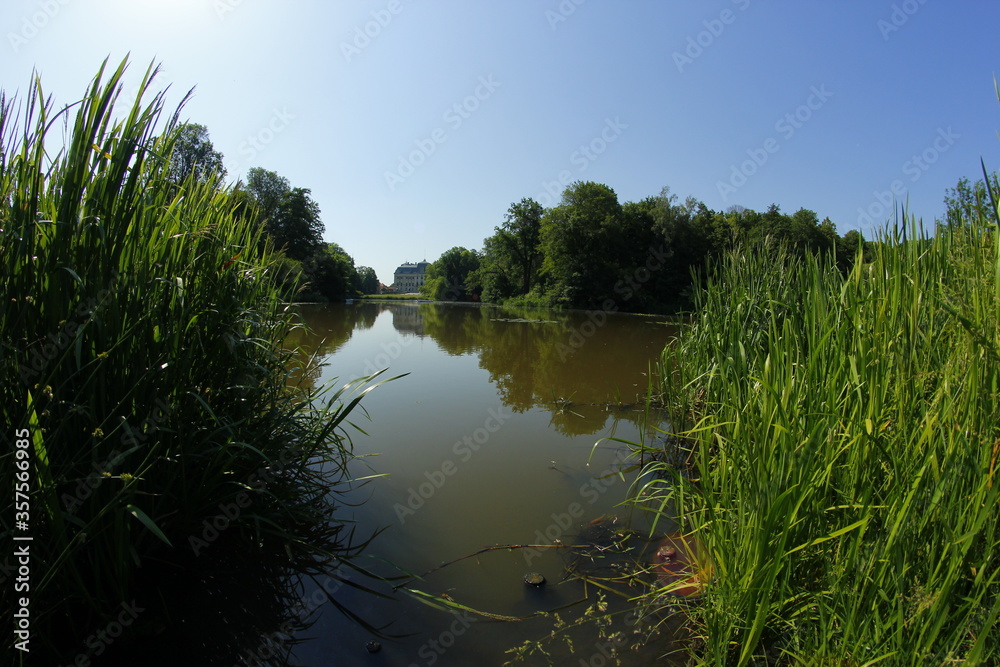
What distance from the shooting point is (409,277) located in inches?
4921

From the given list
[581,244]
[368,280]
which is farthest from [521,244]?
[368,280]

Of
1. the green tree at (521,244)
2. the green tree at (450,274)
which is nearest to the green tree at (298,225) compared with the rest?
the green tree at (521,244)

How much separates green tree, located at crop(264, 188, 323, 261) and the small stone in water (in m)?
34.0

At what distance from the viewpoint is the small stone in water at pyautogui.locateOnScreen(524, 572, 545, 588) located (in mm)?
2238

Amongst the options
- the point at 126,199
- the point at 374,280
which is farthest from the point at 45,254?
the point at 374,280

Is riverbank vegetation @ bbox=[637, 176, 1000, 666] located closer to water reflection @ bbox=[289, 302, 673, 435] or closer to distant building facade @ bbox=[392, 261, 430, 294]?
water reflection @ bbox=[289, 302, 673, 435]

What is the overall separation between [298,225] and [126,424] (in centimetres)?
3946

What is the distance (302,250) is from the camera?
35.9 meters

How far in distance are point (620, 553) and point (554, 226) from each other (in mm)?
32518

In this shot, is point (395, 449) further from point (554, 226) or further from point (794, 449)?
point (554, 226)

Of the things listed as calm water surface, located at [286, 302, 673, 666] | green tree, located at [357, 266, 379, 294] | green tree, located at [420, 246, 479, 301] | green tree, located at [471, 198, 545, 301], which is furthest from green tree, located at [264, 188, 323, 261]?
green tree, located at [357, 266, 379, 294]

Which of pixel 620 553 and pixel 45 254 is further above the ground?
pixel 45 254

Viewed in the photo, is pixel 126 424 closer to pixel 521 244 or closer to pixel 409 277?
pixel 521 244

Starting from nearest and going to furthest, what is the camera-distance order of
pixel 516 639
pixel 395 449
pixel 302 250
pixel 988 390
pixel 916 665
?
pixel 916 665, pixel 988 390, pixel 516 639, pixel 395 449, pixel 302 250
